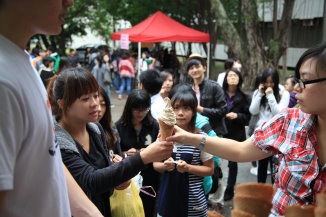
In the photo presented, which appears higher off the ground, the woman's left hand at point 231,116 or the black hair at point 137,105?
the black hair at point 137,105

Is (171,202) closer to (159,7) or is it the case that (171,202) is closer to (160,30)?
(160,30)

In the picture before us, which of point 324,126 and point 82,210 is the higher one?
point 324,126

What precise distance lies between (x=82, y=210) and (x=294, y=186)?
105 centimetres

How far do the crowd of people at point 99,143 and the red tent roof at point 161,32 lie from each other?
734cm

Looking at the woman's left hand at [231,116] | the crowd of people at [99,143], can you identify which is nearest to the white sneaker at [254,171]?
the woman's left hand at [231,116]

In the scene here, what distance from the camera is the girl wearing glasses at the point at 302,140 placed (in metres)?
1.75

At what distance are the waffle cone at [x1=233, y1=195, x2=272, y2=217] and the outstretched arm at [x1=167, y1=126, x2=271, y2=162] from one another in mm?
755

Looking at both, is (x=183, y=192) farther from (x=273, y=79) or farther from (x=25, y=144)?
(x=273, y=79)

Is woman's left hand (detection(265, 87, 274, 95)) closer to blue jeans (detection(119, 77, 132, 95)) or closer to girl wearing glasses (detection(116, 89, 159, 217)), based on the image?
girl wearing glasses (detection(116, 89, 159, 217))

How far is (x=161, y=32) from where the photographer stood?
11.5 m

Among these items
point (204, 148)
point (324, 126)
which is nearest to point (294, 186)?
point (324, 126)

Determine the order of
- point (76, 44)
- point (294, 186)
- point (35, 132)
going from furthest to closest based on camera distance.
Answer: point (76, 44) → point (294, 186) → point (35, 132)

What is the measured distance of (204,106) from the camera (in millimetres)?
4855

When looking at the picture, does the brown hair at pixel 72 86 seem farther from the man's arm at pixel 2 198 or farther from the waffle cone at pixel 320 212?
the waffle cone at pixel 320 212
